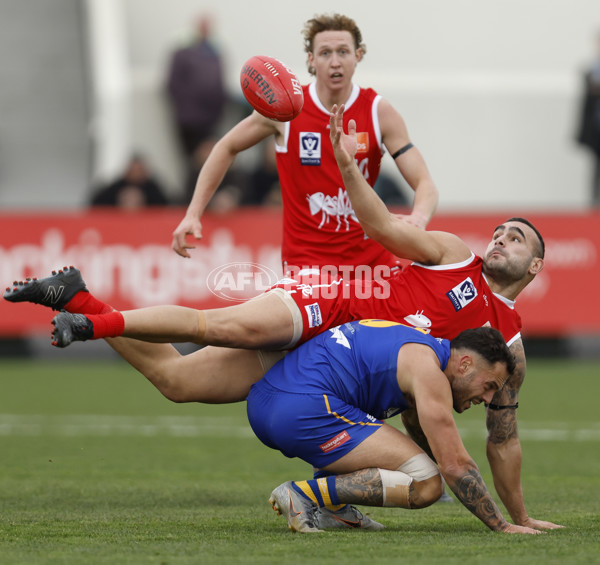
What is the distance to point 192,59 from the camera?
674 inches

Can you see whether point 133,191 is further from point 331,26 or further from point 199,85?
point 331,26

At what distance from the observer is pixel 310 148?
7758 mm

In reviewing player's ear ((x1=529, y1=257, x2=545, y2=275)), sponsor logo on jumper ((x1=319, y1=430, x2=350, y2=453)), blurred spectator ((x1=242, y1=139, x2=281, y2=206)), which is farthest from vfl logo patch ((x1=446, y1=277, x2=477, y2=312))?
→ blurred spectator ((x1=242, y1=139, x2=281, y2=206))

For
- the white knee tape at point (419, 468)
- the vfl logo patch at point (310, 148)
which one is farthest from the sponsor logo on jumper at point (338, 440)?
the vfl logo patch at point (310, 148)

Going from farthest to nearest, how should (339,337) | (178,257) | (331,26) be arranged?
1. (178,257)
2. (331,26)
3. (339,337)

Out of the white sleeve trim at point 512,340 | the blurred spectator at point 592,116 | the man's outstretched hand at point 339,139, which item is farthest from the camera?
the blurred spectator at point 592,116

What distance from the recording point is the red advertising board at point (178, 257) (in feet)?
48.8

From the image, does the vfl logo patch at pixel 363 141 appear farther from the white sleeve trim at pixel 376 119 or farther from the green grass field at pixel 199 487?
the green grass field at pixel 199 487

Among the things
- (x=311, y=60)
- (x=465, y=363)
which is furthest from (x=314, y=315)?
(x=311, y=60)

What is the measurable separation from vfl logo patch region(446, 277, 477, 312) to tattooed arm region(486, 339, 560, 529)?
0.44 metres

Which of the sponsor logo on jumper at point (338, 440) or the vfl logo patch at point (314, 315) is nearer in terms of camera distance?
the sponsor logo on jumper at point (338, 440)

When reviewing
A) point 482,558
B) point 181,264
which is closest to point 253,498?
→ point 482,558

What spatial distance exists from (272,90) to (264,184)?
8.92m

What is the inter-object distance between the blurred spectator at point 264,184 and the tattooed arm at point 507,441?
29.7ft
